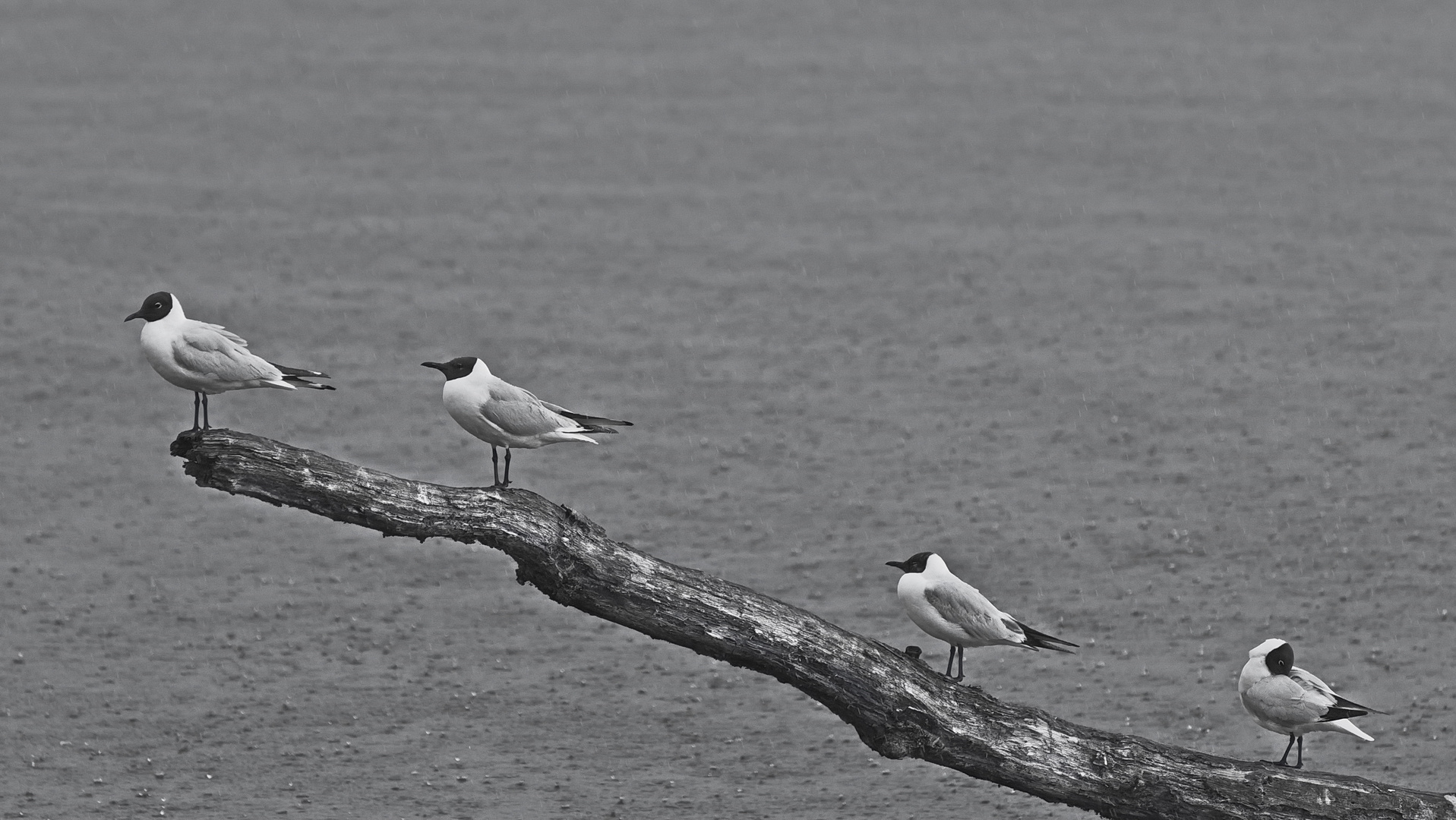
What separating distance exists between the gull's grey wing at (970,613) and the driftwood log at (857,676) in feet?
4.14

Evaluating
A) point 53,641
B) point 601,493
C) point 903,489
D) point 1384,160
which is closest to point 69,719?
point 53,641

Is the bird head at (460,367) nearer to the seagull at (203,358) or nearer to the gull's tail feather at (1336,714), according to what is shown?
the seagull at (203,358)

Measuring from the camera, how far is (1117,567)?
27.5 meters

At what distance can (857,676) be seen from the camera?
1644cm

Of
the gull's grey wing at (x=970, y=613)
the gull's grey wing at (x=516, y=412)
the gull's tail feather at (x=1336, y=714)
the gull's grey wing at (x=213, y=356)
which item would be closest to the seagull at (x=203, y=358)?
the gull's grey wing at (x=213, y=356)

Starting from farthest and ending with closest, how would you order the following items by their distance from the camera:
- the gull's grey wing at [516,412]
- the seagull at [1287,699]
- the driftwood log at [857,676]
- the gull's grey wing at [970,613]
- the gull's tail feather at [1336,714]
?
the gull's grey wing at [970,613] < the seagull at [1287,699] < the gull's tail feather at [1336,714] < the gull's grey wing at [516,412] < the driftwood log at [857,676]

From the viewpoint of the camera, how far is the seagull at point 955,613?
17859 mm

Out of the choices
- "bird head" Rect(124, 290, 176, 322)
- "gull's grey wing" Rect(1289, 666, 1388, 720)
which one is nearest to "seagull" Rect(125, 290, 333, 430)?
"bird head" Rect(124, 290, 176, 322)

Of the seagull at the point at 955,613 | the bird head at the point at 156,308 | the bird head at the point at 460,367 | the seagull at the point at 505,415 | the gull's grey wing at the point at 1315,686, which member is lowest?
the gull's grey wing at the point at 1315,686

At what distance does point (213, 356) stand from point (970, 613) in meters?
6.79

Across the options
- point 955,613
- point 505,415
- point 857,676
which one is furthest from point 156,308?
point 955,613

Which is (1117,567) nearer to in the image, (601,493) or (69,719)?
(601,493)

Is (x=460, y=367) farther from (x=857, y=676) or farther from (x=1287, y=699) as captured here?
(x=1287, y=699)

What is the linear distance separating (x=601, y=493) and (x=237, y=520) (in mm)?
5177
